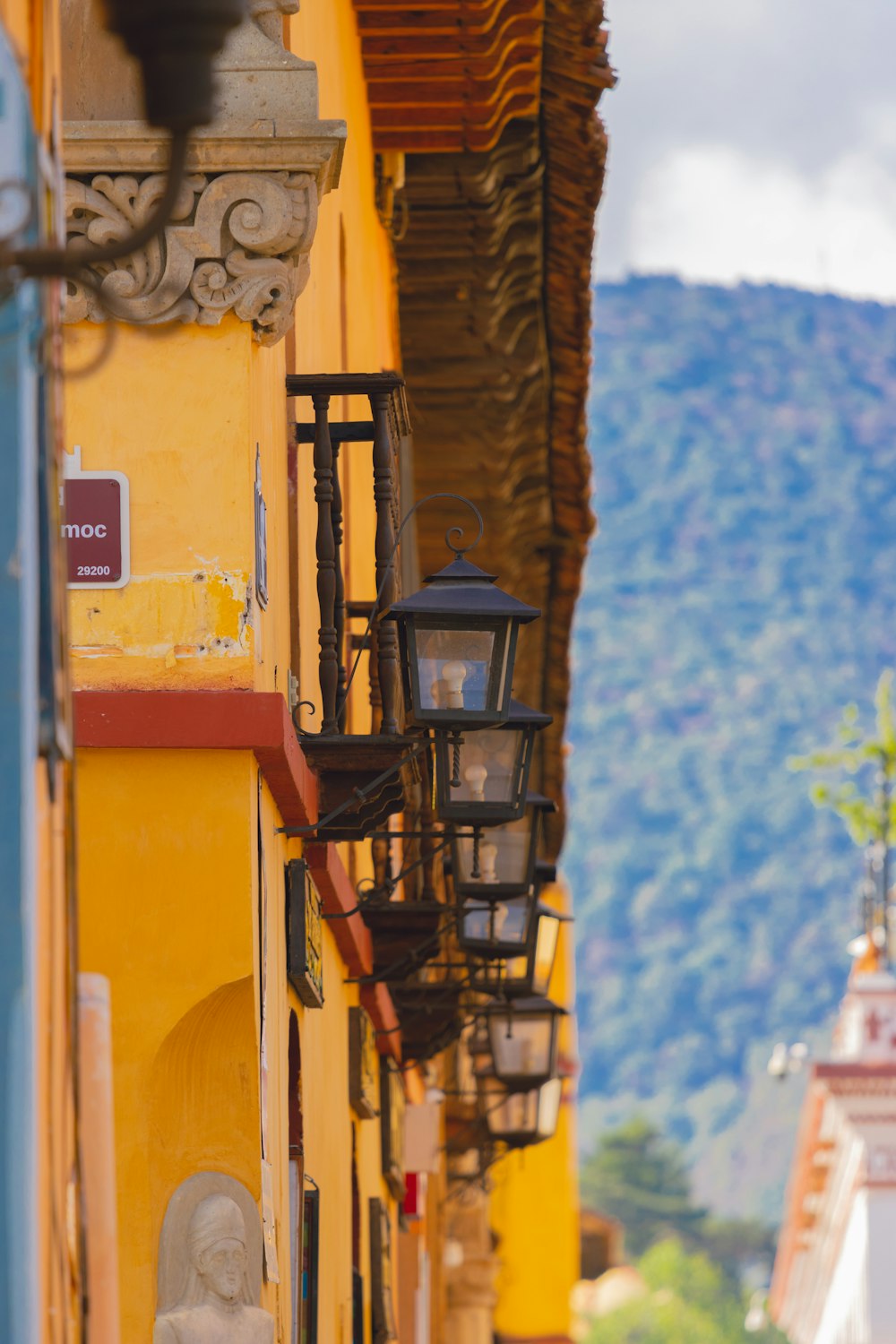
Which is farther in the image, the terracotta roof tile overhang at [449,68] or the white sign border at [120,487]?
the terracotta roof tile overhang at [449,68]

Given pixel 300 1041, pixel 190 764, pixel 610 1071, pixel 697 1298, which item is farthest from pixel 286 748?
pixel 610 1071

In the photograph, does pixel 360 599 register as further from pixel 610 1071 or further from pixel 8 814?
pixel 610 1071

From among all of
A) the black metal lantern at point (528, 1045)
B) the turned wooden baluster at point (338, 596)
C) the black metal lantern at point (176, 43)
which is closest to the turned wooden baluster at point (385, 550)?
the turned wooden baluster at point (338, 596)

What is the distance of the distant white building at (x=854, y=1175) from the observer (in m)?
27.9

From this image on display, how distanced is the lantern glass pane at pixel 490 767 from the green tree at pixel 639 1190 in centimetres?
9625

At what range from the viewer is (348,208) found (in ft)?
32.2

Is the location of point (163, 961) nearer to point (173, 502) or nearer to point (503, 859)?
point (173, 502)

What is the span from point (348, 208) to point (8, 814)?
6.36 metres

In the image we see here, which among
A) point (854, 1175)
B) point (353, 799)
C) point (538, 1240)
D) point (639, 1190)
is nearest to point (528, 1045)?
point (353, 799)

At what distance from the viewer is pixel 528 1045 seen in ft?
45.4

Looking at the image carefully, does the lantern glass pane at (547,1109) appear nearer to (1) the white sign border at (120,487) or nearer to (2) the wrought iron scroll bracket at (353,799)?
(2) the wrought iron scroll bracket at (353,799)

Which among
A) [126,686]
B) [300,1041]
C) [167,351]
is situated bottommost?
[300,1041]

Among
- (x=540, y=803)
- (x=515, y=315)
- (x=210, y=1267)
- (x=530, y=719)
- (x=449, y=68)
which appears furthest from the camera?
(x=515, y=315)

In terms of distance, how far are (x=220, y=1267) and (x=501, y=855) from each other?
14.6 feet
